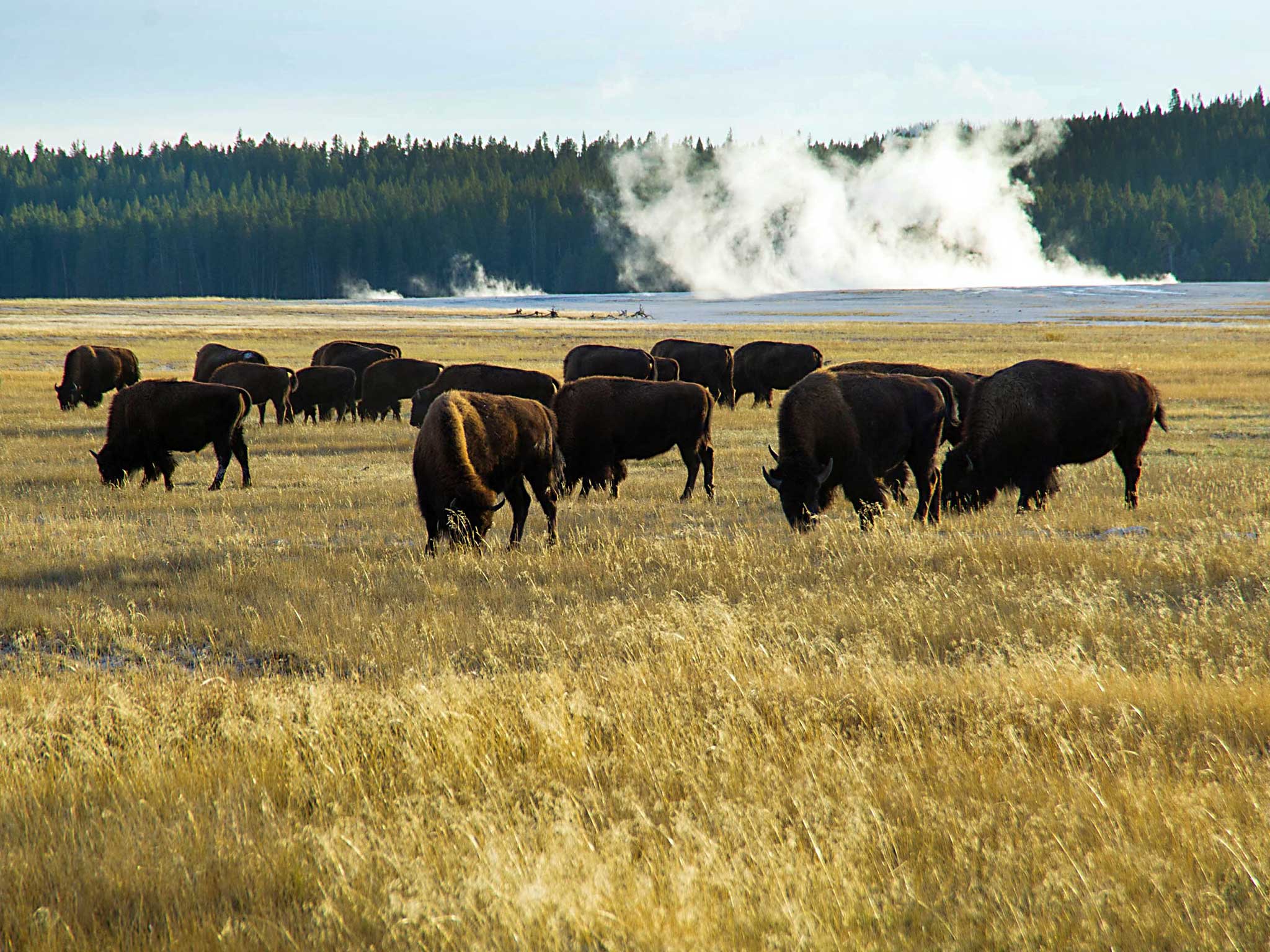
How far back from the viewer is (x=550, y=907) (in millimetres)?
2721

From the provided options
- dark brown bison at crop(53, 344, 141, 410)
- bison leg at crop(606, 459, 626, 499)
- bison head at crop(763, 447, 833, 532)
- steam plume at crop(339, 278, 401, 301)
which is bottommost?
bison leg at crop(606, 459, 626, 499)

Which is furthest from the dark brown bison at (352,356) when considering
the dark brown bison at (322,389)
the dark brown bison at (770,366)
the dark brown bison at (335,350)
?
the dark brown bison at (770,366)

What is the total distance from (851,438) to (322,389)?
15822 millimetres

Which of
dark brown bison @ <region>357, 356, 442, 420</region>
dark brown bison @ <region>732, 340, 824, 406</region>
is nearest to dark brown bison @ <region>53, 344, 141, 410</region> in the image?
dark brown bison @ <region>357, 356, 442, 420</region>

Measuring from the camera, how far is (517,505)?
9297 millimetres

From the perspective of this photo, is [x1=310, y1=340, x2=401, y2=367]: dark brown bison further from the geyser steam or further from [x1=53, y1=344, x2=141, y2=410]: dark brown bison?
the geyser steam

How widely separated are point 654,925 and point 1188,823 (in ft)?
5.67

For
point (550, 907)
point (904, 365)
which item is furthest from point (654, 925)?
point (904, 365)

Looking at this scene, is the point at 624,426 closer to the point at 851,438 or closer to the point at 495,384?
the point at 851,438

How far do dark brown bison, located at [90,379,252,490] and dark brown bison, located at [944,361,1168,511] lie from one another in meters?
8.74

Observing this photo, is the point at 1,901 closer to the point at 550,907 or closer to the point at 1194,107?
the point at 550,907

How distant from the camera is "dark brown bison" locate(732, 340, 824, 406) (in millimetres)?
27328

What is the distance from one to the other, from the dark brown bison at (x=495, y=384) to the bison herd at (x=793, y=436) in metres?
4.31

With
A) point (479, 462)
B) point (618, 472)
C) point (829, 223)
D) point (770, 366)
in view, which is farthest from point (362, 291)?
point (479, 462)
